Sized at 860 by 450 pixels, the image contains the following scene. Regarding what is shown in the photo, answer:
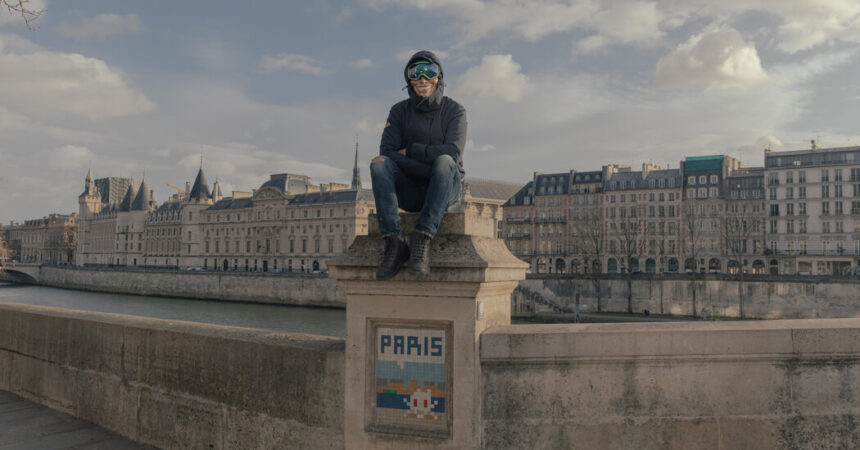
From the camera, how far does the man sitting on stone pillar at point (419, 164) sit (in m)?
3.87

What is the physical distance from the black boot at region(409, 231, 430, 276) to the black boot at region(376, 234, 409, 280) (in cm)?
10

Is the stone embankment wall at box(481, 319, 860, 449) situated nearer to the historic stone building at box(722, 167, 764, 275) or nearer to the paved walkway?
the paved walkway

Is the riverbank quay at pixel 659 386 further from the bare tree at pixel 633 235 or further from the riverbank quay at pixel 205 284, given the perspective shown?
the bare tree at pixel 633 235

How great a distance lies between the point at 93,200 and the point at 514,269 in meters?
178

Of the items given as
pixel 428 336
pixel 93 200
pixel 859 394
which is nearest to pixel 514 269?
pixel 428 336

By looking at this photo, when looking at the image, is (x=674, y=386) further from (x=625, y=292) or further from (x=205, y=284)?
(x=205, y=284)

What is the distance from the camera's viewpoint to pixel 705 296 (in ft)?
189

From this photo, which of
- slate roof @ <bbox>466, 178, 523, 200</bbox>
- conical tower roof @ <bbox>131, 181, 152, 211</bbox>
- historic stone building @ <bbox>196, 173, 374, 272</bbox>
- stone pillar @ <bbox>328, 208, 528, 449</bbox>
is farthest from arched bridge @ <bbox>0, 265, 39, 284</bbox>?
stone pillar @ <bbox>328, 208, 528, 449</bbox>

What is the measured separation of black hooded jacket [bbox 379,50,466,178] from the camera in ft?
13.5

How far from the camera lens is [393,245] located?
392 centimetres

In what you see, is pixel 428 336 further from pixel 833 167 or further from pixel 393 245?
pixel 833 167

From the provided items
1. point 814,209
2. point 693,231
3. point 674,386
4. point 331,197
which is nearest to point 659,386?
point 674,386

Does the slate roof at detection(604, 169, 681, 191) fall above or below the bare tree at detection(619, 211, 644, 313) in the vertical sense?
above

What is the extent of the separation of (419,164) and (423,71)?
63 cm
